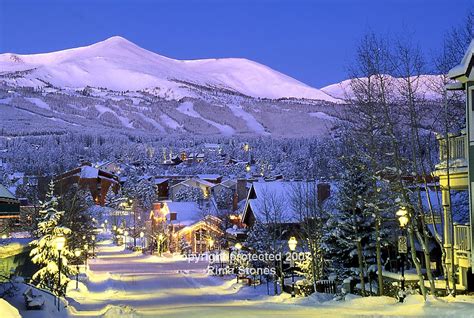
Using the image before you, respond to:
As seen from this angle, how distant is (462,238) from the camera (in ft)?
81.5

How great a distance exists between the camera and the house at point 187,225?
7256 centimetres

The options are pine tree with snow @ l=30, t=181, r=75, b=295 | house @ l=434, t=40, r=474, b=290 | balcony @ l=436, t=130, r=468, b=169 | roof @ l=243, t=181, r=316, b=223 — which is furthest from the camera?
roof @ l=243, t=181, r=316, b=223

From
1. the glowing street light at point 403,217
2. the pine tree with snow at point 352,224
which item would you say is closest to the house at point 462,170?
the glowing street light at point 403,217

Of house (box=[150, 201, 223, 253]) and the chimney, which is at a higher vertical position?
the chimney

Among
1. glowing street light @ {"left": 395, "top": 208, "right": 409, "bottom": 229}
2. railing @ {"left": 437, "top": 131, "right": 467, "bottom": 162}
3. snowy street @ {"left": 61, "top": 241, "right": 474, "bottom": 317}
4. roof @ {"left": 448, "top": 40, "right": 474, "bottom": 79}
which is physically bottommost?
snowy street @ {"left": 61, "top": 241, "right": 474, "bottom": 317}

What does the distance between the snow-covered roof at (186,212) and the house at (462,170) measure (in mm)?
57132

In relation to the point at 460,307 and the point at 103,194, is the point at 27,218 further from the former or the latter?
the point at 103,194

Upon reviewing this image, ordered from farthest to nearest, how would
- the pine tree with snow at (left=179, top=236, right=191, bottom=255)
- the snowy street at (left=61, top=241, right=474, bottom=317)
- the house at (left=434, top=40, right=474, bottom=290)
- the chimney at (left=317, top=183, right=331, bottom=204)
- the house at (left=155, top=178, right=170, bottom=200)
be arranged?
1. the house at (left=155, top=178, right=170, bottom=200)
2. the pine tree with snow at (left=179, top=236, right=191, bottom=255)
3. the chimney at (left=317, top=183, right=331, bottom=204)
4. the snowy street at (left=61, top=241, right=474, bottom=317)
5. the house at (left=434, top=40, right=474, bottom=290)

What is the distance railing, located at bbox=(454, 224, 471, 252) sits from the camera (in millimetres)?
24197

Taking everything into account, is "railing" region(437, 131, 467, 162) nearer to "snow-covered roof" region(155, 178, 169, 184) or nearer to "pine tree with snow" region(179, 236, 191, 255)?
"pine tree with snow" region(179, 236, 191, 255)

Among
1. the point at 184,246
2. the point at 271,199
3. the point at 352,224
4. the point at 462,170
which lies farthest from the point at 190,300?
the point at 184,246

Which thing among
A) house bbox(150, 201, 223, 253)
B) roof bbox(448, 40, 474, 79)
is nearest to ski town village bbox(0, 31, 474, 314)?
roof bbox(448, 40, 474, 79)

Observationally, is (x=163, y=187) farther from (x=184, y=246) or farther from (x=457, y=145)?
(x=457, y=145)

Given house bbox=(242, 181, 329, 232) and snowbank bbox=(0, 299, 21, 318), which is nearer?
snowbank bbox=(0, 299, 21, 318)
